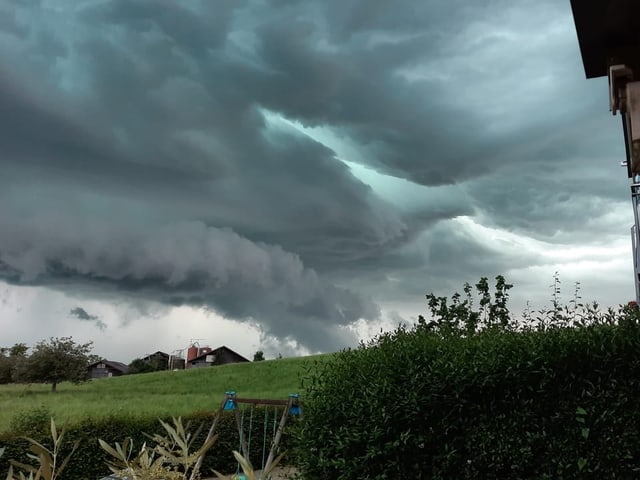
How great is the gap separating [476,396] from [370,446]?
99cm

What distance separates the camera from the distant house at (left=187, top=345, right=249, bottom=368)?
5073 centimetres

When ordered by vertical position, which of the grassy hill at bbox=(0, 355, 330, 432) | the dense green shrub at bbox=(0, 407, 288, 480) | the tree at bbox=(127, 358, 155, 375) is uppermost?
the tree at bbox=(127, 358, 155, 375)

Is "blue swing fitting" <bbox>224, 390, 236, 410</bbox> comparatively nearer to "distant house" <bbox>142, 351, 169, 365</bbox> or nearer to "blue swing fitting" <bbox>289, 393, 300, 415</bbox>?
"blue swing fitting" <bbox>289, 393, 300, 415</bbox>

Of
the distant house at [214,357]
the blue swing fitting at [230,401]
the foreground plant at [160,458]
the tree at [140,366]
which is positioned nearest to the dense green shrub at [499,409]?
the foreground plant at [160,458]

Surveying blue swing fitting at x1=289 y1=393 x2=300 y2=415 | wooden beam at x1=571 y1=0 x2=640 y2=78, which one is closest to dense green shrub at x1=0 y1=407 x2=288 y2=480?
blue swing fitting at x1=289 y1=393 x2=300 y2=415

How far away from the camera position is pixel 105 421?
11453 millimetres

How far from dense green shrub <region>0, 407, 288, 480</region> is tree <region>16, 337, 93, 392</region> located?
1882cm

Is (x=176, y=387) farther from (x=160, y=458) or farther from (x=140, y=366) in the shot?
(x=160, y=458)

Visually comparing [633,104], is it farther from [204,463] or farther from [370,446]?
[204,463]

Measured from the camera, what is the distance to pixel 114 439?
11.4m

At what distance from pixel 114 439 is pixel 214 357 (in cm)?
4278

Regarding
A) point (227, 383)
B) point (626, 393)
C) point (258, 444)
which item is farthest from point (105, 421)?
point (227, 383)

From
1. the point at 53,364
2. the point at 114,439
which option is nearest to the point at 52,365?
the point at 53,364

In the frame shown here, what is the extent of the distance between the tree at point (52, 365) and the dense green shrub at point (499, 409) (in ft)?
90.2
